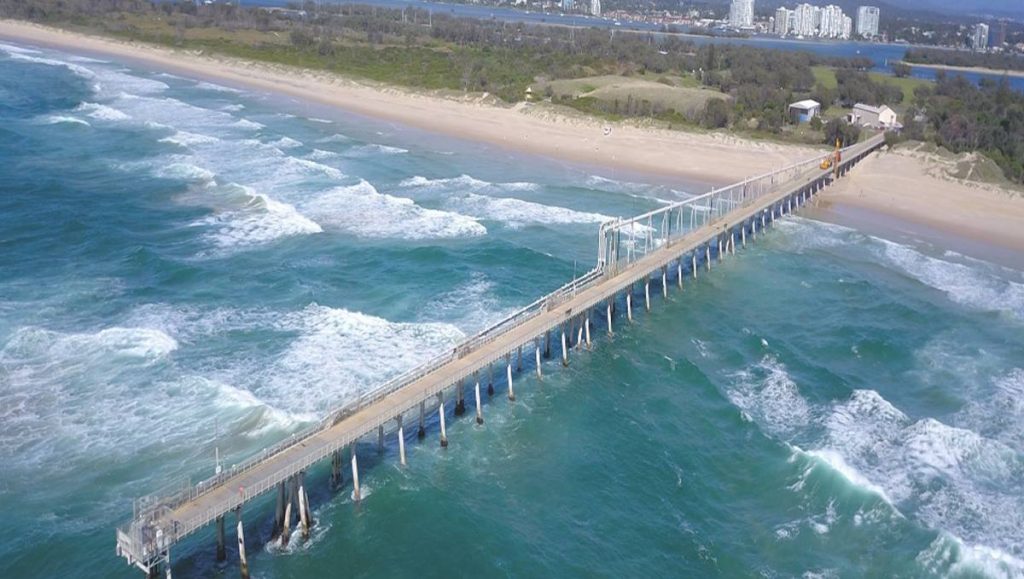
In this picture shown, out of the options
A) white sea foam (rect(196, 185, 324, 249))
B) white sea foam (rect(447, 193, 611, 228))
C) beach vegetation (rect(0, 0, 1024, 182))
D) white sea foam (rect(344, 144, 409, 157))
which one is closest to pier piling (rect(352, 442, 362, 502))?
white sea foam (rect(196, 185, 324, 249))

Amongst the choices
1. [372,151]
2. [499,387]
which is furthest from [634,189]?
[499,387]

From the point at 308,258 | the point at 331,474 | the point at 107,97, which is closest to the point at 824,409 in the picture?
the point at 331,474

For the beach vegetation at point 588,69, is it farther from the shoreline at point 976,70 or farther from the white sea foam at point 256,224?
the white sea foam at point 256,224

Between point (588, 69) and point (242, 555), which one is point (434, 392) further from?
point (588, 69)

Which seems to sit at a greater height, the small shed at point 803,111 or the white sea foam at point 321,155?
the small shed at point 803,111

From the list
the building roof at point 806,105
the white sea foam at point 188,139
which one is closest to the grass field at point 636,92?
the building roof at point 806,105

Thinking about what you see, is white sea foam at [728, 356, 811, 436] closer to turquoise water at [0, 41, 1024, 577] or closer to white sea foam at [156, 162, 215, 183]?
turquoise water at [0, 41, 1024, 577]
